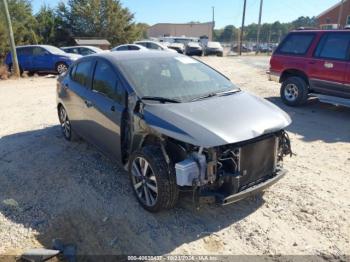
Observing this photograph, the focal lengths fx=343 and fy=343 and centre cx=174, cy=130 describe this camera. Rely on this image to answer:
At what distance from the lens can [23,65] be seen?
17.5 metres

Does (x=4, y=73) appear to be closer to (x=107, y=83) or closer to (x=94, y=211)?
(x=107, y=83)

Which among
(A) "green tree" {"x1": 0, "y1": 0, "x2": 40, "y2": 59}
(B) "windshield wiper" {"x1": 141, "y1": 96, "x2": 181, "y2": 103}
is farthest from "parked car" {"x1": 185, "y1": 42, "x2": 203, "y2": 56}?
(B) "windshield wiper" {"x1": 141, "y1": 96, "x2": 181, "y2": 103}

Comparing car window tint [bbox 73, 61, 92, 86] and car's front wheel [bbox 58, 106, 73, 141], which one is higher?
car window tint [bbox 73, 61, 92, 86]

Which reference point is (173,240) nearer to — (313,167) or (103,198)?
(103,198)

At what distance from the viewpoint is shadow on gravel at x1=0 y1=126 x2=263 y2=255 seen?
3.46m

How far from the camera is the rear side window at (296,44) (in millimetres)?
8539

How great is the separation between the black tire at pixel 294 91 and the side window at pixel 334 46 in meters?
0.78

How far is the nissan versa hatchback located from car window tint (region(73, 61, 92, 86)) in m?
0.14

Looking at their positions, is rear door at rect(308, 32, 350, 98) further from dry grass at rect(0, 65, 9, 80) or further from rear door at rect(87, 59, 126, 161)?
dry grass at rect(0, 65, 9, 80)

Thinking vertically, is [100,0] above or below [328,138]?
above

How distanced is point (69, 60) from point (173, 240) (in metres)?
14.7

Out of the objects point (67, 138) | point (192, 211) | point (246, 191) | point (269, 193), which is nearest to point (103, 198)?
point (192, 211)

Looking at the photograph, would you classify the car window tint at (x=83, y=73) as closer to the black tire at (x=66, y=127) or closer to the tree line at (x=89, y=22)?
the black tire at (x=66, y=127)

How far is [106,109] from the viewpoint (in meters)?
4.45
